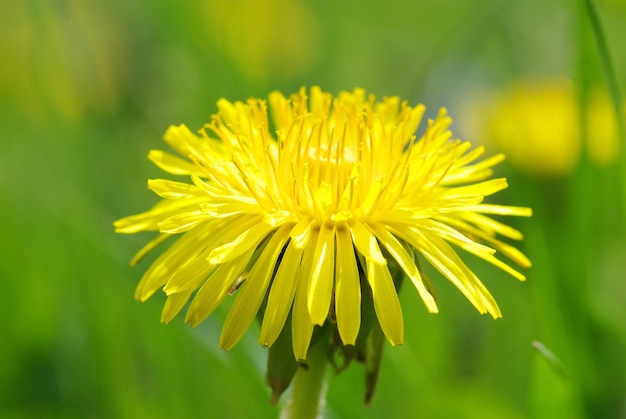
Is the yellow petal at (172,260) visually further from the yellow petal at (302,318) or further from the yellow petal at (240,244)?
the yellow petal at (302,318)

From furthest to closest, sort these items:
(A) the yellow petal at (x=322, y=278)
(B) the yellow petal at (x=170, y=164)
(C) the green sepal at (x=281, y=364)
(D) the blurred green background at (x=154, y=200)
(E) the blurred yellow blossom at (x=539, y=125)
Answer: (E) the blurred yellow blossom at (x=539, y=125) < (D) the blurred green background at (x=154, y=200) < (B) the yellow petal at (x=170, y=164) < (C) the green sepal at (x=281, y=364) < (A) the yellow petal at (x=322, y=278)

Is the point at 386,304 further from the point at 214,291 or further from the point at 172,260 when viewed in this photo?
the point at 172,260

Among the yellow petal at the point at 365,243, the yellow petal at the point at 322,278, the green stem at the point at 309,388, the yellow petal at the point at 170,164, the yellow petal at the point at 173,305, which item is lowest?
the green stem at the point at 309,388

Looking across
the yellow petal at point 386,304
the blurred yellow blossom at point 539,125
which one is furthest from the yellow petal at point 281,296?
the blurred yellow blossom at point 539,125

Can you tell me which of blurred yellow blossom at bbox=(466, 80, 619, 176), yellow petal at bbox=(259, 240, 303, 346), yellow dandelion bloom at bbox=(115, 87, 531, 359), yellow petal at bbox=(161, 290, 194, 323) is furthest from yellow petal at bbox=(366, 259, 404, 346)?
blurred yellow blossom at bbox=(466, 80, 619, 176)

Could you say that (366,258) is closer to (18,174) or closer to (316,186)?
(316,186)

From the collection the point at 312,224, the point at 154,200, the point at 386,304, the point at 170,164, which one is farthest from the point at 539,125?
the point at 386,304

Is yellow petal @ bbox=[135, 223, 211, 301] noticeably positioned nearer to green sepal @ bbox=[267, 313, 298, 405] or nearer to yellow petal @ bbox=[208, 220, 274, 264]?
yellow petal @ bbox=[208, 220, 274, 264]
